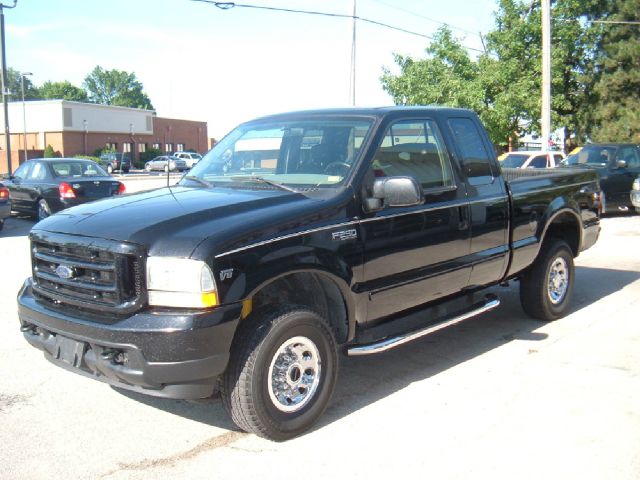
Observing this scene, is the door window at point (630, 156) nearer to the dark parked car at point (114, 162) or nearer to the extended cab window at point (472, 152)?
the extended cab window at point (472, 152)

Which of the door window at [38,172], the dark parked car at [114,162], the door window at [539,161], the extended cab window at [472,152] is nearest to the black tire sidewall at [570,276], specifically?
the extended cab window at [472,152]

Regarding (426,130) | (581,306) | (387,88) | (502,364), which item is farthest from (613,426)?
(387,88)

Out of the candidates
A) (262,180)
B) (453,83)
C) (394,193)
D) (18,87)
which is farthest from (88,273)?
(18,87)

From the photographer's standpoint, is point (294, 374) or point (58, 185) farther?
point (58, 185)

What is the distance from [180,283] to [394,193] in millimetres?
1573

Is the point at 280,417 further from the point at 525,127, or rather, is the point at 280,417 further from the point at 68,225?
the point at 525,127

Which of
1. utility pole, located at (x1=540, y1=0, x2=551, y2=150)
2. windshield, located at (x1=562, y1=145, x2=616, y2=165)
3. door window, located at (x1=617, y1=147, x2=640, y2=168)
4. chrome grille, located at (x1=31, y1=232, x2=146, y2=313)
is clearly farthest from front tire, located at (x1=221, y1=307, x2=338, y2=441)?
utility pole, located at (x1=540, y1=0, x2=551, y2=150)

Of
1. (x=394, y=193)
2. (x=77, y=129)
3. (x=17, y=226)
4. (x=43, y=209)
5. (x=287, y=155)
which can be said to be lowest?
(x=17, y=226)

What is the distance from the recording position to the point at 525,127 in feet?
93.8

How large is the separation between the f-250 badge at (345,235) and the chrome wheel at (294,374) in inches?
26.1

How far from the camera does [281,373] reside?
4070mm

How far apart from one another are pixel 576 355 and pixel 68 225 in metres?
4.15

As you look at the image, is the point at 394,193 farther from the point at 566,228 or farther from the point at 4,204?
the point at 4,204

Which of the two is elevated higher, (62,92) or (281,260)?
(62,92)
